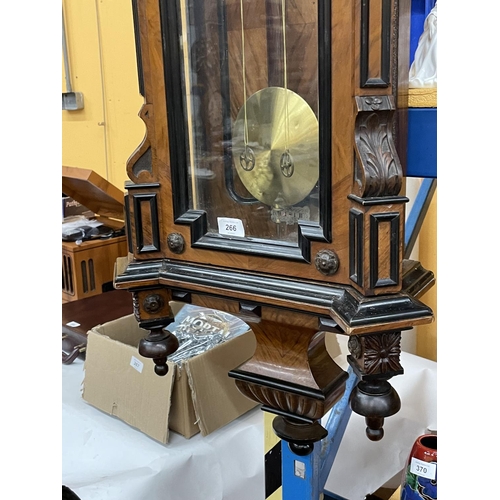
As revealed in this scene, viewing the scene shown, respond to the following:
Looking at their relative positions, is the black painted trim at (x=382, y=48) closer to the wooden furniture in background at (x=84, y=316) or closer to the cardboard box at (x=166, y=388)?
the cardboard box at (x=166, y=388)

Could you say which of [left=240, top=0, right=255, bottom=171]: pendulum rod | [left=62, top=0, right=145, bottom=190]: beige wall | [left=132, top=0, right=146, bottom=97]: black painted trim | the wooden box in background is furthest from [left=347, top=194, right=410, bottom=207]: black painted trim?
[left=62, top=0, right=145, bottom=190]: beige wall

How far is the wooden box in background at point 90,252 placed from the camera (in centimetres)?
162

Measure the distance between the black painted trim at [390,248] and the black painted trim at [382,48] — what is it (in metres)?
0.11

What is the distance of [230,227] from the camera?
59 centimetres

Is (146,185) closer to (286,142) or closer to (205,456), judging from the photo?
(286,142)

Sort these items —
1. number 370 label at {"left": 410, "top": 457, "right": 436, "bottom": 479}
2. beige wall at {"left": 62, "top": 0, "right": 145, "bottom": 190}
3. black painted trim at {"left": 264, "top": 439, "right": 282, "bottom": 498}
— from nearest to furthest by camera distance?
number 370 label at {"left": 410, "top": 457, "right": 436, "bottom": 479} < black painted trim at {"left": 264, "top": 439, "right": 282, "bottom": 498} < beige wall at {"left": 62, "top": 0, "right": 145, "bottom": 190}

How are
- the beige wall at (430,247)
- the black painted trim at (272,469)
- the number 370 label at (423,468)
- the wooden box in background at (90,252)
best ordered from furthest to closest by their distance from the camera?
1. the wooden box in background at (90,252)
2. the beige wall at (430,247)
3. the black painted trim at (272,469)
4. the number 370 label at (423,468)

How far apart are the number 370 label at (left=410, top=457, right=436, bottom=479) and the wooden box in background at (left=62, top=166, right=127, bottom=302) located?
1.09 meters

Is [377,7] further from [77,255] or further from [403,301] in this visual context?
[77,255]

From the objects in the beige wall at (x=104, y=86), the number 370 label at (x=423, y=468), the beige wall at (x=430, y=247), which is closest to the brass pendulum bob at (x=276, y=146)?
the number 370 label at (x=423, y=468)

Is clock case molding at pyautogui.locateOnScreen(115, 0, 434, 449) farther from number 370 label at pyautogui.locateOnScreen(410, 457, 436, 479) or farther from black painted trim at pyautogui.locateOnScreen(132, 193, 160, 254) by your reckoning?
number 370 label at pyautogui.locateOnScreen(410, 457, 436, 479)

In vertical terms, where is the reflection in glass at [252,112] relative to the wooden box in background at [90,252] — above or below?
above

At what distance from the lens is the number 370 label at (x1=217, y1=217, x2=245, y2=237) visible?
58 cm

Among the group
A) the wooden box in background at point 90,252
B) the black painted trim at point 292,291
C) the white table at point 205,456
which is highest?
the black painted trim at point 292,291
